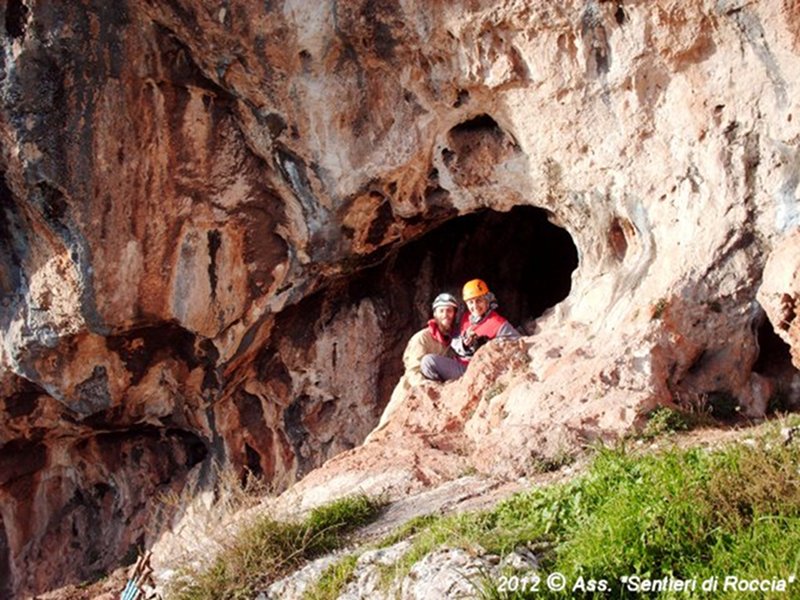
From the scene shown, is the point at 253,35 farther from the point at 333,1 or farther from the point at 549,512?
the point at 549,512

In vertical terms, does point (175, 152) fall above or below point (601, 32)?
above

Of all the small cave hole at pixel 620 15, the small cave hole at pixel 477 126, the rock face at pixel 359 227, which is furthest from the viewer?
the small cave hole at pixel 477 126

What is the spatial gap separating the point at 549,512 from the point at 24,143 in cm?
572

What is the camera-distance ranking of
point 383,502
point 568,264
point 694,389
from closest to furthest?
point 383,502 < point 694,389 < point 568,264

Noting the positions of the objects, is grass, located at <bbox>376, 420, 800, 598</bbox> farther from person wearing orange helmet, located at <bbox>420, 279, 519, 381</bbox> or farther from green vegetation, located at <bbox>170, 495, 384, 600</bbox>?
person wearing orange helmet, located at <bbox>420, 279, 519, 381</bbox>

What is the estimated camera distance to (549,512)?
406cm

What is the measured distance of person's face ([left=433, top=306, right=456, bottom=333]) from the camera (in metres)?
7.79

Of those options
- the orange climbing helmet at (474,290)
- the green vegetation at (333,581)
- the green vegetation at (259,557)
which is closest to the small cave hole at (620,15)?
the orange climbing helmet at (474,290)

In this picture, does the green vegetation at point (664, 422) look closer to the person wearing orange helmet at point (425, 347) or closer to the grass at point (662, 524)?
the grass at point (662, 524)

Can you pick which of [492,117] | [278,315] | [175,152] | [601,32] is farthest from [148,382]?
[601,32]

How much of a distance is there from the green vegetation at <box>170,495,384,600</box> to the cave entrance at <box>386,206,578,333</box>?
4.98 m

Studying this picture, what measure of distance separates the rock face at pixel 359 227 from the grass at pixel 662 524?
1059 mm

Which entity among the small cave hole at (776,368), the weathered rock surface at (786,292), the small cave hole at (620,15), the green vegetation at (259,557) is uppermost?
the small cave hole at (620,15)

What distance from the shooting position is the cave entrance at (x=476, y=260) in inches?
375
